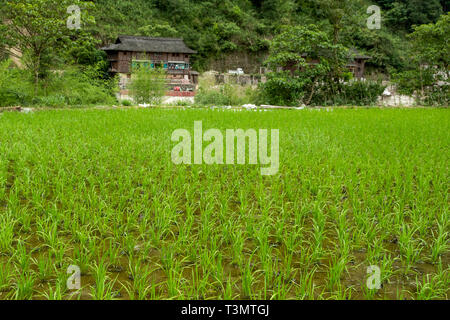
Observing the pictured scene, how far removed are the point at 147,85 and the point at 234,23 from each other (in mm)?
17702

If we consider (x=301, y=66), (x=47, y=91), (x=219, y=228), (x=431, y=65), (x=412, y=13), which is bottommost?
(x=219, y=228)

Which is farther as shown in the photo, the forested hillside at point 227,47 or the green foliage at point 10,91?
the forested hillside at point 227,47

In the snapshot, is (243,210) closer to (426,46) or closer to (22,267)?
(22,267)

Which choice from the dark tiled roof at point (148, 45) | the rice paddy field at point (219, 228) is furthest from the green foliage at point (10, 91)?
the dark tiled roof at point (148, 45)

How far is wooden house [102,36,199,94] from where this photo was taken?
26391 millimetres

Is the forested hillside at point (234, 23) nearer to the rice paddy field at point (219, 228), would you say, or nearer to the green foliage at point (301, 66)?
the green foliage at point (301, 66)

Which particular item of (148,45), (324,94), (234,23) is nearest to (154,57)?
(148,45)

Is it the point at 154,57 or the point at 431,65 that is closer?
the point at 431,65

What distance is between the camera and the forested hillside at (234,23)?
3045 cm

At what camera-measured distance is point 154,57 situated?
27.8m

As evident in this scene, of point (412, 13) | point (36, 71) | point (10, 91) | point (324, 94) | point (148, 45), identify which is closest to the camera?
point (10, 91)

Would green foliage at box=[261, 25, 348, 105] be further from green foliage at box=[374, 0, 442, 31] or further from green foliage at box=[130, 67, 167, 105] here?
green foliage at box=[374, 0, 442, 31]

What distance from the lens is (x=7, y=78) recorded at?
1239 cm

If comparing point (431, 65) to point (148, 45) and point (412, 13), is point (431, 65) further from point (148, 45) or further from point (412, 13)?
point (412, 13)
